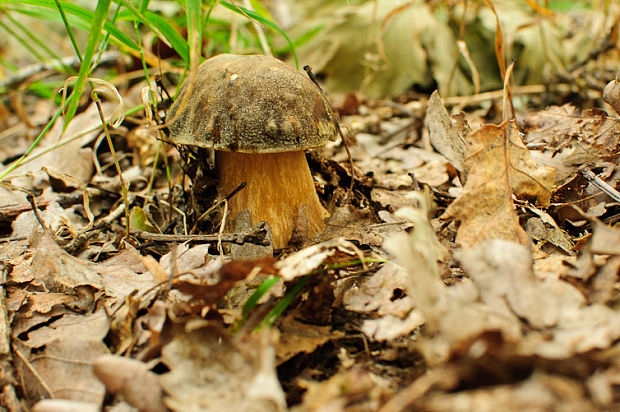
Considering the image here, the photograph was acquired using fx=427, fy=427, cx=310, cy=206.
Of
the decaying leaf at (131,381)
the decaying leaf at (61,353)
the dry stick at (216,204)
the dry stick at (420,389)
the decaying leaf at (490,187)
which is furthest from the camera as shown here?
the dry stick at (216,204)

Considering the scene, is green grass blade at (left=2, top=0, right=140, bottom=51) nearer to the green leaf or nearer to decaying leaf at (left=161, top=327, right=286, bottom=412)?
the green leaf

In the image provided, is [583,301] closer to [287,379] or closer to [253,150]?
[287,379]

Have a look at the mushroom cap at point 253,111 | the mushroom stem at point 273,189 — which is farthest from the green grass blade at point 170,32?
the mushroom stem at point 273,189

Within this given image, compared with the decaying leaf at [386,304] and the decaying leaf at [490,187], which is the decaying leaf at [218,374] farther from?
the decaying leaf at [490,187]

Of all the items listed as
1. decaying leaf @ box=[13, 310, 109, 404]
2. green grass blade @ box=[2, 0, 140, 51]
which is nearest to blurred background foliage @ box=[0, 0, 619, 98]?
green grass blade @ box=[2, 0, 140, 51]

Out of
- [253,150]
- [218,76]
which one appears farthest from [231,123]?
[218,76]

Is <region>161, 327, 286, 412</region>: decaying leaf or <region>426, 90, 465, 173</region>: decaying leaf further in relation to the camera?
<region>426, 90, 465, 173</region>: decaying leaf
